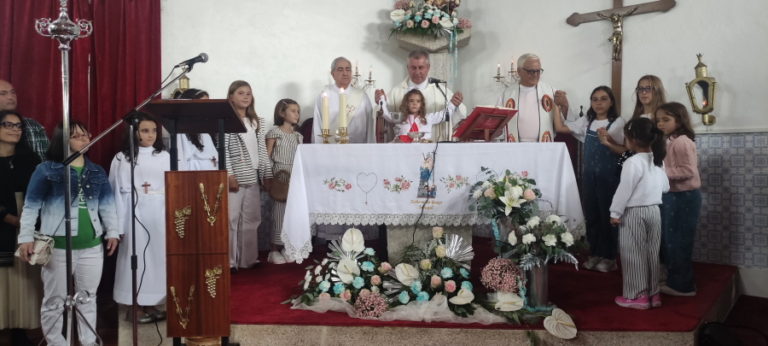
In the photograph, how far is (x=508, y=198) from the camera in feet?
10.4

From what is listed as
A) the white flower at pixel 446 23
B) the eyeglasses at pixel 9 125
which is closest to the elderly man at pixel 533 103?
the white flower at pixel 446 23

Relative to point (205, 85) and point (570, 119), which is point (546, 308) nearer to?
point (570, 119)

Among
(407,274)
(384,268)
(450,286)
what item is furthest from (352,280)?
(450,286)

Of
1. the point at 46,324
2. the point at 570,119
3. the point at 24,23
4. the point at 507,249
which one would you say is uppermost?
the point at 24,23

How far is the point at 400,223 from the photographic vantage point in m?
3.54

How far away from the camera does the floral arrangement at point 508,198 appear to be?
318 cm

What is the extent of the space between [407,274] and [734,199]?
3.26 m

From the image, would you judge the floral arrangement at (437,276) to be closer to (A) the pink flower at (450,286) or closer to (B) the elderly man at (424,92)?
(A) the pink flower at (450,286)

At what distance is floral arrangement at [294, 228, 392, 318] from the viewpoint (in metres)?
3.23

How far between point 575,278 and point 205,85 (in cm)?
399

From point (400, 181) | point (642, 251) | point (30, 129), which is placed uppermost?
point (30, 129)

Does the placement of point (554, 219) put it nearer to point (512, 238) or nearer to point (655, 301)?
point (512, 238)

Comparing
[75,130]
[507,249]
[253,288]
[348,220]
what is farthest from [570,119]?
[75,130]

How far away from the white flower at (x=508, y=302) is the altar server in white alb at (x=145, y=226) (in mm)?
2196
